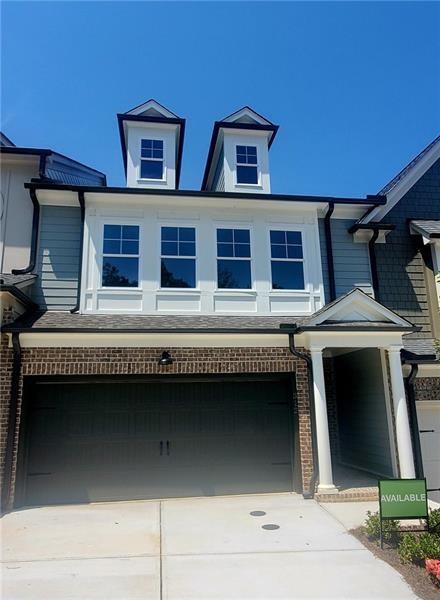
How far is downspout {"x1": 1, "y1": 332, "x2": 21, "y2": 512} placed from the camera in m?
7.50

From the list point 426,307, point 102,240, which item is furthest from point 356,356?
point 102,240

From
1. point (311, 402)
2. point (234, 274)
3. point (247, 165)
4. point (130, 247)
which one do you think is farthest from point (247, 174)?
point (311, 402)

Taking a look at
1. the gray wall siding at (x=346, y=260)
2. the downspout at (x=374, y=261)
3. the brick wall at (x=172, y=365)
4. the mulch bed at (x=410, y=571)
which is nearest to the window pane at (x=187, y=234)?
the brick wall at (x=172, y=365)

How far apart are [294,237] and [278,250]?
21.5 inches

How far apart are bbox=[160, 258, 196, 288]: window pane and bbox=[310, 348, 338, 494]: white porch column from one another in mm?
3234

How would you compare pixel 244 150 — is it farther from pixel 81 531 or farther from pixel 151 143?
pixel 81 531

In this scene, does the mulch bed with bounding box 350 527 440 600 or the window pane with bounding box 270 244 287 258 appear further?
the window pane with bounding box 270 244 287 258

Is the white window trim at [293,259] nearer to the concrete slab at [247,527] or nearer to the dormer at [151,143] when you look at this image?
the dormer at [151,143]

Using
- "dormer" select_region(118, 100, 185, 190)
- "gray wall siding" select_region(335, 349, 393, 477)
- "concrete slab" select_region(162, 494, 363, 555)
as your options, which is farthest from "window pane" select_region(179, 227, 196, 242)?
"concrete slab" select_region(162, 494, 363, 555)

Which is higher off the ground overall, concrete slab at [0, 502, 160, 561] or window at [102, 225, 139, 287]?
window at [102, 225, 139, 287]

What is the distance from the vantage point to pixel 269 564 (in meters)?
5.12

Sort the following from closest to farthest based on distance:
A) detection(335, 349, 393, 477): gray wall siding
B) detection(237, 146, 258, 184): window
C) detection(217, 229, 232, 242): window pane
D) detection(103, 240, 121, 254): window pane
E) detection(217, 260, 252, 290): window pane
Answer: detection(335, 349, 393, 477): gray wall siding → detection(103, 240, 121, 254): window pane → detection(217, 260, 252, 290): window pane → detection(217, 229, 232, 242): window pane → detection(237, 146, 258, 184): window

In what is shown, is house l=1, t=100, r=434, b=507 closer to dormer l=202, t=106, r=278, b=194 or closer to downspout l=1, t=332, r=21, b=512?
downspout l=1, t=332, r=21, b=512

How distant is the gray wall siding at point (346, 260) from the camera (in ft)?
34.8
